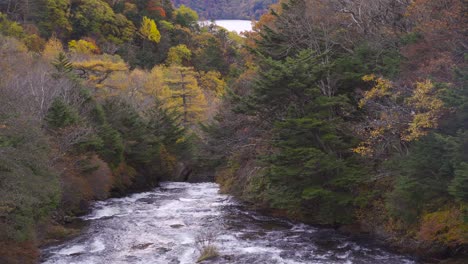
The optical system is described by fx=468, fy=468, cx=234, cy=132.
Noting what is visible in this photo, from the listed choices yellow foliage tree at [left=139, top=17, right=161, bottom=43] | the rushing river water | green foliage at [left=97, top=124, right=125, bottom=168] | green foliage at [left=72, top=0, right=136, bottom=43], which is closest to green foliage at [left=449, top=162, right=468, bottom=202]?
the rushing river water

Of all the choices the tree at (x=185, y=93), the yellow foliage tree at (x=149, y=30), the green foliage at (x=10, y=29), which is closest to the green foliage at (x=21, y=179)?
the tree at (x=185, y=93)

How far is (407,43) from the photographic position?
19.6 meters

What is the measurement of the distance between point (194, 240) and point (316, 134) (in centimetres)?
678

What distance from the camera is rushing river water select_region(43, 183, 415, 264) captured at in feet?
52.2

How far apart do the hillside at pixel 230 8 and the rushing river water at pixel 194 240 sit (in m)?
63.4

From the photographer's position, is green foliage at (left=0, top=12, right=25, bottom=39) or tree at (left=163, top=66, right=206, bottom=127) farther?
tree at (left=163, top=66, right=206, bottom=127)

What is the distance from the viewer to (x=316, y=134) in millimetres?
20078

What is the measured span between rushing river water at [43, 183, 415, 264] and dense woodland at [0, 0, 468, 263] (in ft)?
3.47

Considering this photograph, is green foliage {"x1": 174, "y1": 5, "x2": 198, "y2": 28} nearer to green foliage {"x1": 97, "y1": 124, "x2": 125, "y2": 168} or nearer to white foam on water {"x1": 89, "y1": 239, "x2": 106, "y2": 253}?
green foliage {"x1": 97, "y1": 124, "x2": 125, "y2": 168}

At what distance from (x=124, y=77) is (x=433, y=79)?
1531 inches

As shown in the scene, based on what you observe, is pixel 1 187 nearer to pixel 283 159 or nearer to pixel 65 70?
pixel 283 159

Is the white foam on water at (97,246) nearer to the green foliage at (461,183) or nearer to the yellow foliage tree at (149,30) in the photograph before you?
the green foliage at (461,183)

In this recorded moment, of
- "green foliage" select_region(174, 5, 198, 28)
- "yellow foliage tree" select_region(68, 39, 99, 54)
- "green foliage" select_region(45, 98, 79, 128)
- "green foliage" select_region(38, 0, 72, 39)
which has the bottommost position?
"green foliage" select_region(45, 98, 79, 128)

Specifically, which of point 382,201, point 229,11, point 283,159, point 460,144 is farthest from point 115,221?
point 229,11
